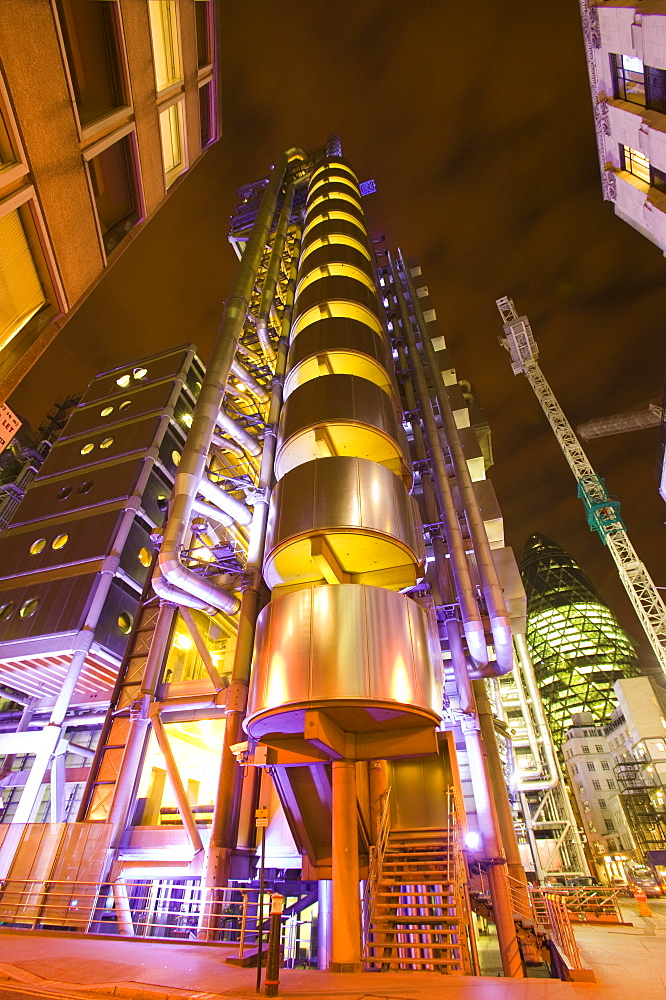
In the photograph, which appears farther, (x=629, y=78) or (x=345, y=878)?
(x=629, y=78)

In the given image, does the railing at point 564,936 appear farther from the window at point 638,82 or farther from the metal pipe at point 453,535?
the window at point 638,82

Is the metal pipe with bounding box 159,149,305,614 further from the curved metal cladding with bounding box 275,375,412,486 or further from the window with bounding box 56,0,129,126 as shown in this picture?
the window with bounding box 56,0,129,126

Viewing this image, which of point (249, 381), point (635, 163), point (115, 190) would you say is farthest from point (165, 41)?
point (635, 163)

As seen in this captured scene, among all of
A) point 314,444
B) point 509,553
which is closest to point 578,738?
point 509,553

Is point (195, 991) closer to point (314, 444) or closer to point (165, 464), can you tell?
point (314, 444)

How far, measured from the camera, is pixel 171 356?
1550 inches

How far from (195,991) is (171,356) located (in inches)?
1562

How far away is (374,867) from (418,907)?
162 centimetres

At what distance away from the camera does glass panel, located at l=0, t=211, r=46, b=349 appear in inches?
254

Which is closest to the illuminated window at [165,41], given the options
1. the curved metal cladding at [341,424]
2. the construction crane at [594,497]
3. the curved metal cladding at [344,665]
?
the curved metal cladding at [341,424]

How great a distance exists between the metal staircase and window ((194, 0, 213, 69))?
19.8 meters

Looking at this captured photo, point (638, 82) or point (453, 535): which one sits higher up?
point (638, 82)

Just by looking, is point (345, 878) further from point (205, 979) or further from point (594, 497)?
point (594, 497)

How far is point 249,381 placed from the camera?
26.7 metres
